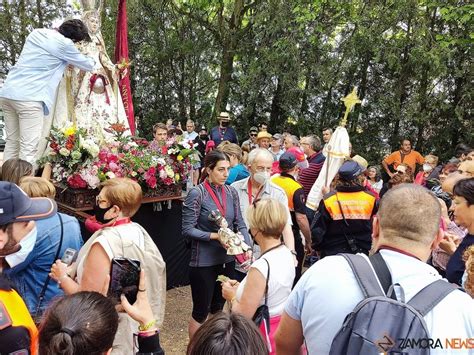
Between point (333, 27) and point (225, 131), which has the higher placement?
point (333, 27)

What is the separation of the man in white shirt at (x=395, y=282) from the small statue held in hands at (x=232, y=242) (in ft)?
4.87

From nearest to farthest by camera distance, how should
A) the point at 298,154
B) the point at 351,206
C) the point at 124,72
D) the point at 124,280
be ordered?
the point at 124,280 → the point at 351,206 → the point at 124,72 → the point at 298,154

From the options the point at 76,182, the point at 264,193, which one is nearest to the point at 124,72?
the point at 76,182

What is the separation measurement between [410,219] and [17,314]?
4.87ft

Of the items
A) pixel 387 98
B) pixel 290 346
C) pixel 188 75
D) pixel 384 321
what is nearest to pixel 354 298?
pixel 384 321

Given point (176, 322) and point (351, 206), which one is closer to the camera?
point (351, 206)

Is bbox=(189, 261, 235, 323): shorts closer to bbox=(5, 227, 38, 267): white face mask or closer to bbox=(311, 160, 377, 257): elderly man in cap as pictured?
bbox=(311, 160, 377, 257): elderly man in cap

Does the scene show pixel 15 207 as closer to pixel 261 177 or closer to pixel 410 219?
pixel 410 219

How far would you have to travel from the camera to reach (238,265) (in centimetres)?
400

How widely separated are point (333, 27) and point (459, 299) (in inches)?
456

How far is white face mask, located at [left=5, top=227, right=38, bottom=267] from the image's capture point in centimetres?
231

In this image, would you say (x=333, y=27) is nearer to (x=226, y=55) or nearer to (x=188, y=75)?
(x=226, y=55)

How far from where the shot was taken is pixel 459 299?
5.26ft

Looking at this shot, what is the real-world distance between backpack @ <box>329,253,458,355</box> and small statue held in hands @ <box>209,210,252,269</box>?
6.05 ft
